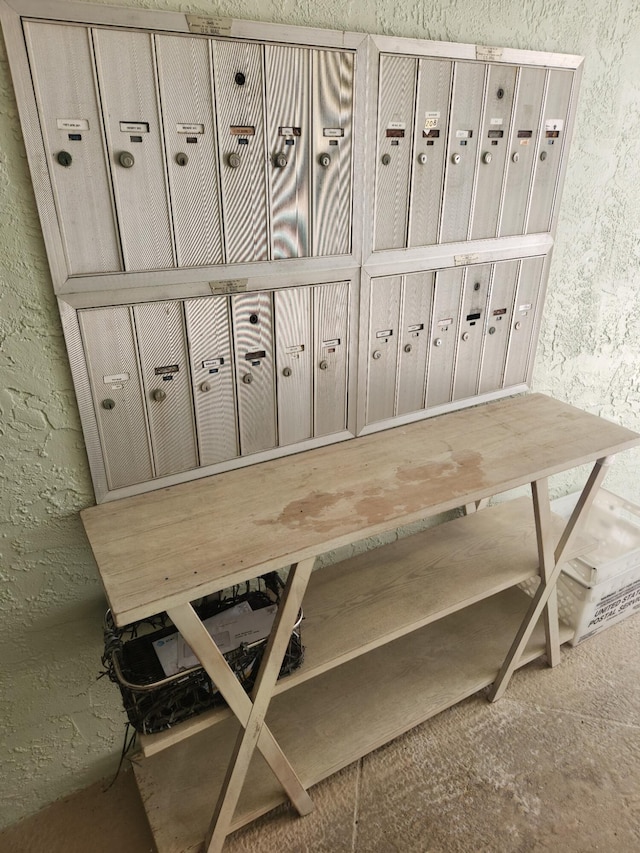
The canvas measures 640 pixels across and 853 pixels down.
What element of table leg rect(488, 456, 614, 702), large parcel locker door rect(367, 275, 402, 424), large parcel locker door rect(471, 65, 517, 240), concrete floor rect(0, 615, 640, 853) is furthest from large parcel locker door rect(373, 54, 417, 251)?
concrete floor rect(0, 615, 640, 853)

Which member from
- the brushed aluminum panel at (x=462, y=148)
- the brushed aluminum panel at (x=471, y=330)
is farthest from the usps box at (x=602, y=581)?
the brushed aluminum panel at (x=462, y=148)

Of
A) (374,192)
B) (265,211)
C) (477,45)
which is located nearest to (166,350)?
(265,211)

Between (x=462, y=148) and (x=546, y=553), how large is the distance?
1070mm

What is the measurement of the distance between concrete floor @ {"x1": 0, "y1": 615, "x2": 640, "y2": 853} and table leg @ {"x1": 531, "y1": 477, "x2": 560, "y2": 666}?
0.15 metres

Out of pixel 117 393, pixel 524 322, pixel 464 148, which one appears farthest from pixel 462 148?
pixel 117 393

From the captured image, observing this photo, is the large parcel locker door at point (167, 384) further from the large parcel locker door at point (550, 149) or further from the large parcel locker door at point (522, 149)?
the large parcel locker door at point (550, 149)

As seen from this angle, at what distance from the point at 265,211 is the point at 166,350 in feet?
1.18

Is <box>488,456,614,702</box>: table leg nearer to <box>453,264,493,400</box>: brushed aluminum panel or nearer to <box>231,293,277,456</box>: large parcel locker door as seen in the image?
<box>453,264,493,400</box>: brushed aluminum panel

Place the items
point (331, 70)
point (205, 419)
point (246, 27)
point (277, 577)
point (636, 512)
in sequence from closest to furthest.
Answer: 1. point (246, 27)
2. point (331, 70)
3. point (205, 419)
4. point (277, 577)
5. point (636, 512)

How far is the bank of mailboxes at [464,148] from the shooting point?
132cm

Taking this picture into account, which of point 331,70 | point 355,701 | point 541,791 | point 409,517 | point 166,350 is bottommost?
point 541,791

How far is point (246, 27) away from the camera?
1080 mm

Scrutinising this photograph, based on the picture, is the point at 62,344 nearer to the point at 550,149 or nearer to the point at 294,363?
the point at 294,363

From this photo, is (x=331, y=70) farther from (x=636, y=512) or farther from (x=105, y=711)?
(x=636, y=512)
